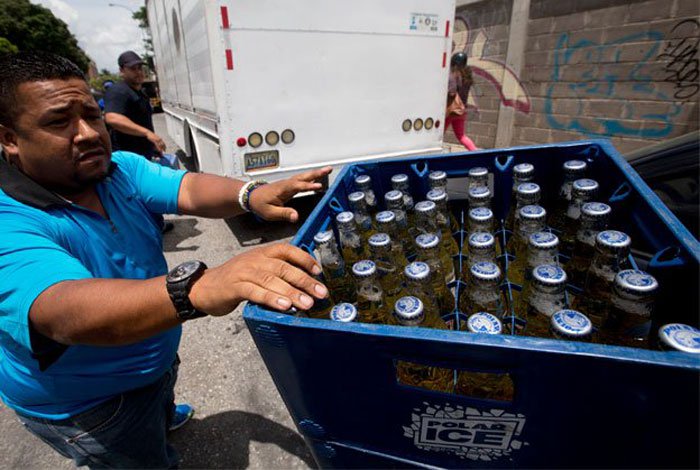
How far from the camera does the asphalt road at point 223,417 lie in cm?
212

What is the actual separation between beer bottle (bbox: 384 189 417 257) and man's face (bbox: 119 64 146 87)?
14.7ft

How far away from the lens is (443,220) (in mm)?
1564

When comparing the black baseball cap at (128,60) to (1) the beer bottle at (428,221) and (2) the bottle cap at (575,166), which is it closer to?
(1) the beer bottle at (428,221)

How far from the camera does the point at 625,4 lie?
17.1ft

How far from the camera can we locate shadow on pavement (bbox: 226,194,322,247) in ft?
15.1

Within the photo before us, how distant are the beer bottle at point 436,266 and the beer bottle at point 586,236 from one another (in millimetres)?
452

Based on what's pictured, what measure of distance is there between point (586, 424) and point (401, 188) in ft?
3.59

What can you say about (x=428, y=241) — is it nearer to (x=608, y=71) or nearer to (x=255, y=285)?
(x=255, y=285)

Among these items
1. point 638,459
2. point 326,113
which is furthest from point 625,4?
point 638,459

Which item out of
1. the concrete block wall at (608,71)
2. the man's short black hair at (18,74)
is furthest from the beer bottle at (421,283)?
the concrete block wall at (608,71)

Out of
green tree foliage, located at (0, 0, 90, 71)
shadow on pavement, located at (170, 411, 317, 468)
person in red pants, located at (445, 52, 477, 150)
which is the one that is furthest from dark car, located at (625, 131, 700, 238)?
green tree foliage, located at (0, 0, 90, 71)

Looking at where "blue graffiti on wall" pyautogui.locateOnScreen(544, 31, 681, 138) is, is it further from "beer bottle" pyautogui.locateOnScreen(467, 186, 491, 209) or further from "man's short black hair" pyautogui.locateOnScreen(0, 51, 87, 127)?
"man's short black hair" pyautogui.locateOnScreen(0, 51, 87, 127)

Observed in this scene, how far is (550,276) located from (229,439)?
2.11 metres

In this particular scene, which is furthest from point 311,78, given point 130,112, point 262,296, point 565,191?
point 262,296
